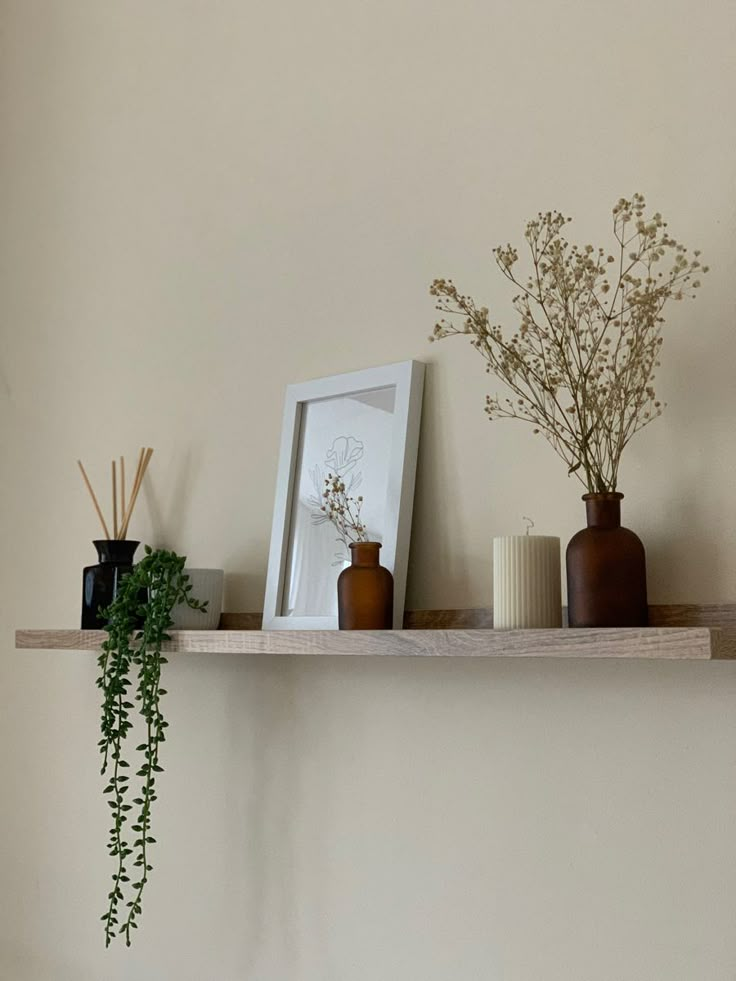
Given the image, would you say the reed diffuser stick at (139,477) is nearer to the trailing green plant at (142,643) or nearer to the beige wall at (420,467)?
the beige wall at (420,467)

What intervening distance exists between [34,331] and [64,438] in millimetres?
253

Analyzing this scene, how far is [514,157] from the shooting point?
137 cm

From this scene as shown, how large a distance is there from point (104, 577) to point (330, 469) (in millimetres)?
447

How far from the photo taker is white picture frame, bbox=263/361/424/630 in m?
1.40

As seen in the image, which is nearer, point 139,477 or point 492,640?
point 492,640

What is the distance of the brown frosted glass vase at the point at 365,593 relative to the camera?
1322 mm

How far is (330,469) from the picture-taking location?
1508mm

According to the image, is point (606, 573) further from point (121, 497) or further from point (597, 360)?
point (121, 497)

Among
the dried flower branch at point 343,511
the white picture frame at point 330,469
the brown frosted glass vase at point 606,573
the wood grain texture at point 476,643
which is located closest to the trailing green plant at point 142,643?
the wood grain texture at point 476,643

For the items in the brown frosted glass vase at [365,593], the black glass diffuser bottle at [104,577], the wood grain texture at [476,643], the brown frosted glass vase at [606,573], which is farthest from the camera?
the black glass diffuser bottle at [104,577]

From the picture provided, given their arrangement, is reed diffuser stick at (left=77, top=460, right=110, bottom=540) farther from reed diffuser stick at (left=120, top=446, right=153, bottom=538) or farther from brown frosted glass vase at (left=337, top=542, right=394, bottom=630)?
brown frosted glass vase at (left=337, top=542, right=394, bottom=630)

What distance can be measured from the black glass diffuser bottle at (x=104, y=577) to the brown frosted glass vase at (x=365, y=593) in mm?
511

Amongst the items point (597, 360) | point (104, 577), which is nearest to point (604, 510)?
point (597, 360)

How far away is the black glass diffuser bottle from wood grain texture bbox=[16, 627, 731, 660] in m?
0.21
